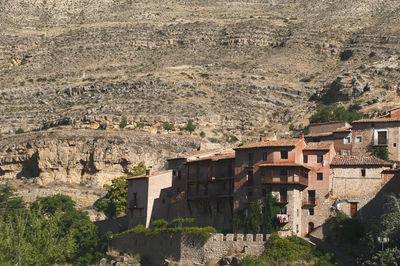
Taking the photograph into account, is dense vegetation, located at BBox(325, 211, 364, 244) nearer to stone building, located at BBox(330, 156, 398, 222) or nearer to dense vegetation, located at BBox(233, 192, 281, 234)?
stone building, located at BBox(330, 156, 398, 222)

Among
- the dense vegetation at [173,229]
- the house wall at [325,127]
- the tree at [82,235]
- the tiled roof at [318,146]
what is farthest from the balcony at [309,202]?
the tree at [82,235]

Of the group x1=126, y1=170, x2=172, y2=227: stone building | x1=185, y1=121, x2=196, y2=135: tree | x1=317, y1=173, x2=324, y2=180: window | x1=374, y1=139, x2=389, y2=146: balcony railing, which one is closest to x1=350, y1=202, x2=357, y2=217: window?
x1=317, y1=173, x2=324, y2=180: window

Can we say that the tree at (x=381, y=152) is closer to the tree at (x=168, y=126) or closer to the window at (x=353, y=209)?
the window at (x=353, y=209)

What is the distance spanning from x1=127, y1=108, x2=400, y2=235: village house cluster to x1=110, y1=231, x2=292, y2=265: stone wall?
3190mm

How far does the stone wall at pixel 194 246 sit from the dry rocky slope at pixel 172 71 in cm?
3404

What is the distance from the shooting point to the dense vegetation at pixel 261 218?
196 feet

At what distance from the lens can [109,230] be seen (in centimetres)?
7650

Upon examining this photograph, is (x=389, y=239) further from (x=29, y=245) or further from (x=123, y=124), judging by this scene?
(x=123, y=124)

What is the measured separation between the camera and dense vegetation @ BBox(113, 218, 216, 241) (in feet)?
200

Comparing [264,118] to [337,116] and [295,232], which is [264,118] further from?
[295,232]

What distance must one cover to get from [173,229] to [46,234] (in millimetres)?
11308

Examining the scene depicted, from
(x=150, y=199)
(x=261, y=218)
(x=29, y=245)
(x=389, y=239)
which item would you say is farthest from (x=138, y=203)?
(x=389, y=239)

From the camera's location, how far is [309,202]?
205ft

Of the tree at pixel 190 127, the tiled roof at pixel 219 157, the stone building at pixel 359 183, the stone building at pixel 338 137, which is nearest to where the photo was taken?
the stone building at pixel 359 183
